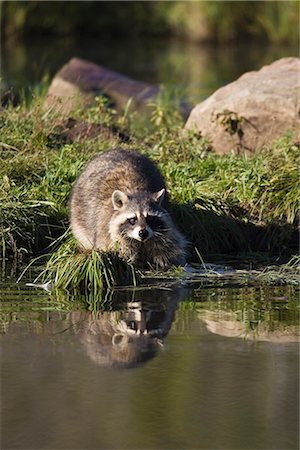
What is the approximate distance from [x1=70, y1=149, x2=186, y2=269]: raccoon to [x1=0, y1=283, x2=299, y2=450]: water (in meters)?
0.44

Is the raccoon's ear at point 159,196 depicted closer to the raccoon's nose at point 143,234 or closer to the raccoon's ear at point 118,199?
the raccoon's ear at point 118,199

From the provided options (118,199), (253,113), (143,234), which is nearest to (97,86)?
(253,113)

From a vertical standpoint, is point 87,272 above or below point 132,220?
below

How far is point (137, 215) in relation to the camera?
8086mm

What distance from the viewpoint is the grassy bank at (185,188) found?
8.72 meters

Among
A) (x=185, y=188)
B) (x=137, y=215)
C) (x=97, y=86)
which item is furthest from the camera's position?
(x=97, y=86)

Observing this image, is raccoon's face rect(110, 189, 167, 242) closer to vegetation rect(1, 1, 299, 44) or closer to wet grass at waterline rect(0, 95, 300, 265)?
wet grass at waterline rect(0, 95, 300, 265)

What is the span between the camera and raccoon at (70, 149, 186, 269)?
8.10 metres

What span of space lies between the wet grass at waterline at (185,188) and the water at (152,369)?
0.99 m

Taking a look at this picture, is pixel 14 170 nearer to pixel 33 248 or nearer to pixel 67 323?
pixel 33 248

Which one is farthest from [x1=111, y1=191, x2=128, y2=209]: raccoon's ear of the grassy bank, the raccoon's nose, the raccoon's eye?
the grassy bank

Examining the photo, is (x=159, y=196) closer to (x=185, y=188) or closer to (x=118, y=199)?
(x=118, y=199)

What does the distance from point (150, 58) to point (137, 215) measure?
1673 cm

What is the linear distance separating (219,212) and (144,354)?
272 cm
